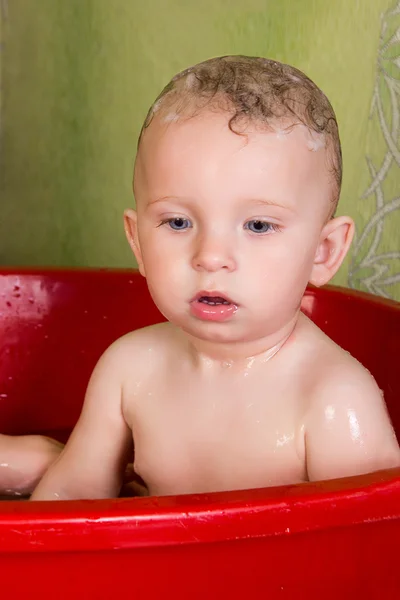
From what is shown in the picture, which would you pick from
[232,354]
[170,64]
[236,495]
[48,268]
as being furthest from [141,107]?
[236,495]

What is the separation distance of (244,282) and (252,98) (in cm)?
15

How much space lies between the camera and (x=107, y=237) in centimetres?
146

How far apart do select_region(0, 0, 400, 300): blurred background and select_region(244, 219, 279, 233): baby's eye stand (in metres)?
0.56

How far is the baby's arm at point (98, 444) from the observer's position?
2.77ft

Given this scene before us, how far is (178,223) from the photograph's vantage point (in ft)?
2.21

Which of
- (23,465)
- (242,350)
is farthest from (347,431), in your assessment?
(23,465)

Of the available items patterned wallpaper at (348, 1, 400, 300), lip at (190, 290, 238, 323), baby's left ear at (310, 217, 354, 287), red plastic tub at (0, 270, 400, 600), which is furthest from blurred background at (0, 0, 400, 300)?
red plastic tub at (0, 270, 400, 600)

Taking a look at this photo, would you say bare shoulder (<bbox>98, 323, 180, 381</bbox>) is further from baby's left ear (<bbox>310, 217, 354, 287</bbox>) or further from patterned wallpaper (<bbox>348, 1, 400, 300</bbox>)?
patterned wallpaper (<bbox>348, 1, 400, 300</bbox>)

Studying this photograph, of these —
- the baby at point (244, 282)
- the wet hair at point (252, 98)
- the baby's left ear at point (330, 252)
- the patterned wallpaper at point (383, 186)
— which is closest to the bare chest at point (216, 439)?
the baby at point (244, 282)

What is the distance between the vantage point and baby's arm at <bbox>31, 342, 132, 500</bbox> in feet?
2.77

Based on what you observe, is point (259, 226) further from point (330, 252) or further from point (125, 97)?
point (125, 97)

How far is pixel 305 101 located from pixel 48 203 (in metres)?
0.89

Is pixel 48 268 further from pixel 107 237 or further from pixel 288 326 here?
pixel 288 326

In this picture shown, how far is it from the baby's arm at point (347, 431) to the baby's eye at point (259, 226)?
0.15 m
